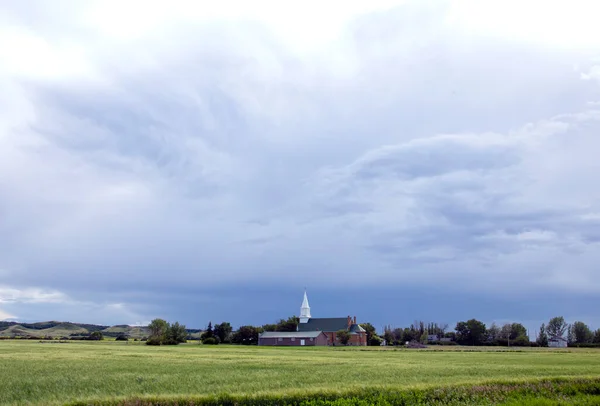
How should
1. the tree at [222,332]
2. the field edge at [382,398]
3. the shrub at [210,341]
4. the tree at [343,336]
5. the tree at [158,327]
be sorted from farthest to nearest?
1. the tree at [343,336]
2. the tree at [222,332]
3. the tree at [158,327]
4. the shrub at [210,341]
5. the field edge at [382,398]

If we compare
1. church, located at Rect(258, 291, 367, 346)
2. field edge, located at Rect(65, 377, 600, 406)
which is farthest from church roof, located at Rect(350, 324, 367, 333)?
field edge, located at Rect(65, 377, 600, 406)

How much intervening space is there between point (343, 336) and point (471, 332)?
1857 inches

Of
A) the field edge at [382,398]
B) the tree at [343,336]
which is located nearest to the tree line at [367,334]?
the tree at [343,336]

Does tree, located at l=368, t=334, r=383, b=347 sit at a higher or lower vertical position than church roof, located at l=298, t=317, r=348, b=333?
lower

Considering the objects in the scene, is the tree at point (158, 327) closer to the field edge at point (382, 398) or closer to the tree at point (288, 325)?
the tree at point (288, 325)

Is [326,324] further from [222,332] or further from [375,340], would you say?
[222,332]

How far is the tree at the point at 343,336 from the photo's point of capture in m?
174

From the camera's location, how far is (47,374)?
1390 inches

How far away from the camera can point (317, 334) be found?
168 meters

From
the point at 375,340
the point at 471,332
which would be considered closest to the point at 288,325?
the point at 375,340

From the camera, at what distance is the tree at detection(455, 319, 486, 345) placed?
179375 millimetres

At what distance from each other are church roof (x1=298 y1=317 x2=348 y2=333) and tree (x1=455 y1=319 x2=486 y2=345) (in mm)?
41948

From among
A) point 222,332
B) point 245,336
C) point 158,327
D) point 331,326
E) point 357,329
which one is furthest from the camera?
point 331,326

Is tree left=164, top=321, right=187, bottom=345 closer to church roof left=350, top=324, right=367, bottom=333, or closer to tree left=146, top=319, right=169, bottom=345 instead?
tree left=146, top=319, right=169, bottom=345
